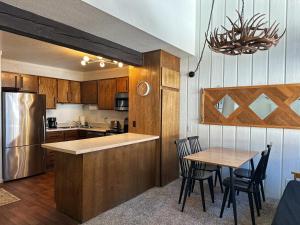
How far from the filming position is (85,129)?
547 cm

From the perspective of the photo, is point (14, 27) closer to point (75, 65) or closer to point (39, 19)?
point (39, 19)

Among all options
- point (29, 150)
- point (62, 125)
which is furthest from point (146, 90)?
point (62, 125)

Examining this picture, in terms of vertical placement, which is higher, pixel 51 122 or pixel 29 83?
pixel 29 83

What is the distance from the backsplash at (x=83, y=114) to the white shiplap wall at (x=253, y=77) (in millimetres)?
2221

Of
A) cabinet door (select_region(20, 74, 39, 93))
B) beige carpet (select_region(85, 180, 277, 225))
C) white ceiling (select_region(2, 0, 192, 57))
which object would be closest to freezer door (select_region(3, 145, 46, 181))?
cabinet door (select_region(20, 74, 39, 93))

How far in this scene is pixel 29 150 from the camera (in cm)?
423

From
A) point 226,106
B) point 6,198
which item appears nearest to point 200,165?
point 226,106

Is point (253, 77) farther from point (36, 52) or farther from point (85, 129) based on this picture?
point (85, 129)

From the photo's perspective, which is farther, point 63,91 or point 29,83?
point 63,91

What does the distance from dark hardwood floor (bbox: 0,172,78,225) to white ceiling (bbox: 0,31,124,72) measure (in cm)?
248

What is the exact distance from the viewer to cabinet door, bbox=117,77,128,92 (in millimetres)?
5193

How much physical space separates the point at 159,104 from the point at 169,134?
0.66m

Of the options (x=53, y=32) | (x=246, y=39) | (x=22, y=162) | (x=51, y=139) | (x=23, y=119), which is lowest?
(x=22, y=162)

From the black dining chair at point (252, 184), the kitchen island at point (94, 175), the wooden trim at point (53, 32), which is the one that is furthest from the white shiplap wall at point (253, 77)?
the wooden trim at point (53, 32)
